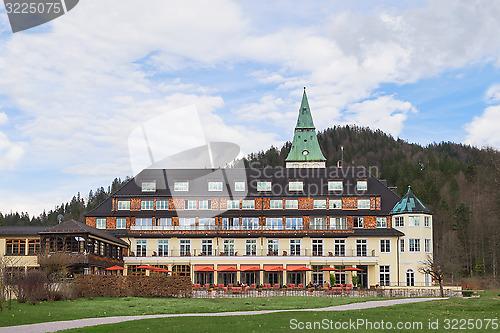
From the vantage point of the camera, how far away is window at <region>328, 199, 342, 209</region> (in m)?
66.2

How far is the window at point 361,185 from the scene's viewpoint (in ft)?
220

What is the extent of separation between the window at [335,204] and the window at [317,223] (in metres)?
1.87

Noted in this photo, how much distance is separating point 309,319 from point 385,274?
3889 centimetres

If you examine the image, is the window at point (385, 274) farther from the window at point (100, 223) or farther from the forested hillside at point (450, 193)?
the window at point (100, 223)

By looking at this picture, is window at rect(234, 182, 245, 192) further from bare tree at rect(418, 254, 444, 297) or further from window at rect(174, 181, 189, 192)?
bare tree at rect(418, 254, 444, 297)

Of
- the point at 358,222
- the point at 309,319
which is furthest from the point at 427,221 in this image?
the point at 309,319

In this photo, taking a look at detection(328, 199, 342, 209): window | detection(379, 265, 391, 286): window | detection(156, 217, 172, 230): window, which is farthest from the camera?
detection(328, 199, 342, 209): window

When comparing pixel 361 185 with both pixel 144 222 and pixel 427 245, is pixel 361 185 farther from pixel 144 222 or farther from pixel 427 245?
pixel 144 222

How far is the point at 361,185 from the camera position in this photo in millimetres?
67375

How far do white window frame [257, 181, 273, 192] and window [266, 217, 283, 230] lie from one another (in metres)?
3.79

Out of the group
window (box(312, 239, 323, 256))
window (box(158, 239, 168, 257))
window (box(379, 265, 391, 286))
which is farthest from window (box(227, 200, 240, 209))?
window (box(379, 265, 391, 286))

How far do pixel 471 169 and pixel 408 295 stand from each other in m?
70.7

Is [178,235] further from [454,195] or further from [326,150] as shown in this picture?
[326,150]

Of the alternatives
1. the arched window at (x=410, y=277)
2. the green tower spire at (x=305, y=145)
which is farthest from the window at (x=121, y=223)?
the green tower spire at (x=305, y=145)
